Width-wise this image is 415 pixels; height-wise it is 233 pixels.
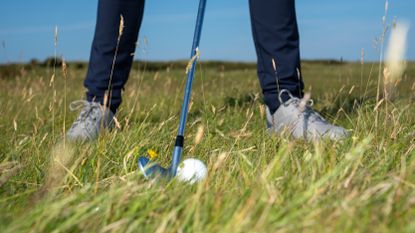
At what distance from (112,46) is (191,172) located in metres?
1.75

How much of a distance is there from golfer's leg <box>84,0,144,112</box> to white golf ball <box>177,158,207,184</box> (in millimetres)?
1552

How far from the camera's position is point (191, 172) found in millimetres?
2020

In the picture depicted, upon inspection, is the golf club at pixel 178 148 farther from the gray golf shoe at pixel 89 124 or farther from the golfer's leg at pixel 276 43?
the gray golf shoe at pixel 89 124

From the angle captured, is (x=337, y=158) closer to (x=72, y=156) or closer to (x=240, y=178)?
(x=240, y=178)

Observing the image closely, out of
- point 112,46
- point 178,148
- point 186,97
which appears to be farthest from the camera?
point 112,46

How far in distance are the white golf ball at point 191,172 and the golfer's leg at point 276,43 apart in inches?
54.1

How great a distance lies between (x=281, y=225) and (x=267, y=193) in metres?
0.18

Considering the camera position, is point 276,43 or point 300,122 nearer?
point 300,122

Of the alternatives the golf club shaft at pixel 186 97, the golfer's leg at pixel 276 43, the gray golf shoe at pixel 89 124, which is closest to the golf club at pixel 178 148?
the golf club shaft at pixel 186 97

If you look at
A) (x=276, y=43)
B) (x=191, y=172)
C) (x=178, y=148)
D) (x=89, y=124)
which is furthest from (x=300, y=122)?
(x=191, y=172)

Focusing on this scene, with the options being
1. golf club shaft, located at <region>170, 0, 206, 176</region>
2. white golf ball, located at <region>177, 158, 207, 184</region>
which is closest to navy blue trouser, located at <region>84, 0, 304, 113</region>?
golf club shaft, located at <region>170, 0, 206, 176</region>

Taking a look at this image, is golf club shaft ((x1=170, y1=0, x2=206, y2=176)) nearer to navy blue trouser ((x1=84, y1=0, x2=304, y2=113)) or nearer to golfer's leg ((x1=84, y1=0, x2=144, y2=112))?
navy blue trouser ((x1=84, y1=0, x2=304, y2=113))

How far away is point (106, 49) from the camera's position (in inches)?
140

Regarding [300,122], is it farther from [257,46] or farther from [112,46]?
[112,46]
